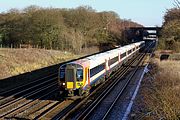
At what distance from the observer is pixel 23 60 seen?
140ft

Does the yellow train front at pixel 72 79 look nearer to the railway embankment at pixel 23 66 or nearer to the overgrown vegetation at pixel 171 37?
the railway embankment at pixel 23 66

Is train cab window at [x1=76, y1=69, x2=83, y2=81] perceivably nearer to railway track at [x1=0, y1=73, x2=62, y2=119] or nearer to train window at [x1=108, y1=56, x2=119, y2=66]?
railway track at [x1=0, y1=73, x2=62, y2=119]

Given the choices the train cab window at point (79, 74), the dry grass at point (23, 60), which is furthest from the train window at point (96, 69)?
the dry grass at point (23, 60)

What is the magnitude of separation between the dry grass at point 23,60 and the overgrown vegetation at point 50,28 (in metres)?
9.52

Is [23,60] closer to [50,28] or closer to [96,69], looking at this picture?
[96,69]

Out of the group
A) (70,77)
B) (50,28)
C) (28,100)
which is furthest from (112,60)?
(50,28)

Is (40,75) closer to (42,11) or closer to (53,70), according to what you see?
(53,70)

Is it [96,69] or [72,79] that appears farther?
[96,69]

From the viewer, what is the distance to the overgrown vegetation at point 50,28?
63.2 m

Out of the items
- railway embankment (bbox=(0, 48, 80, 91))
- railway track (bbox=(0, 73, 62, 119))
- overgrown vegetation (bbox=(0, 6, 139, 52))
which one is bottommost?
railway track (bbox=(0, 73, 62, 119))

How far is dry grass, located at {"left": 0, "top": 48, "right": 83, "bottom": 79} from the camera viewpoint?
36.5 m

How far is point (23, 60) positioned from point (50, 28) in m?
21.0

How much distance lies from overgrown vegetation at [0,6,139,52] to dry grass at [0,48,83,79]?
952cm

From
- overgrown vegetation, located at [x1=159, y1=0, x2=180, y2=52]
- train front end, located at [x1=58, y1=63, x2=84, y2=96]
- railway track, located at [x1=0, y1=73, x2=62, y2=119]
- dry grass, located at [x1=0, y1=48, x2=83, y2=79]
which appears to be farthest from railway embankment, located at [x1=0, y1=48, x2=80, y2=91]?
overgrown vegetation, located at [x1=159, y1=0, x2=180, y2=52]
